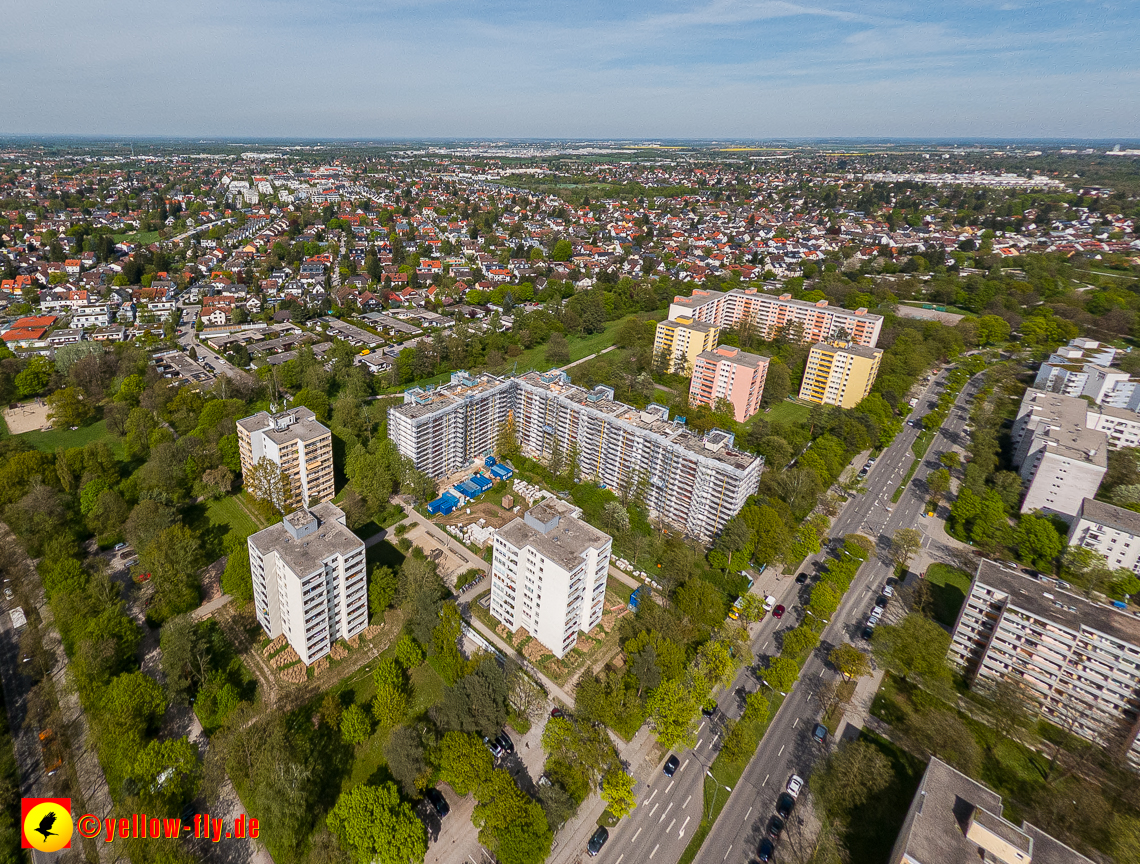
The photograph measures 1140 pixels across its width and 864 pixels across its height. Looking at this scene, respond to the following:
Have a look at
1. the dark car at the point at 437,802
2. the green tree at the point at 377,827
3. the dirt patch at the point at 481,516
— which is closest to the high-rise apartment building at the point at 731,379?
the dirt patch at the point at 481,516

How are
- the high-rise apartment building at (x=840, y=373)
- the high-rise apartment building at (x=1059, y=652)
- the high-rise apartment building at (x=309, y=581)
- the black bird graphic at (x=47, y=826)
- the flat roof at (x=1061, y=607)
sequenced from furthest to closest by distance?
the high-rise apartment building at (x=840, y=373)
the high-rise apartment building at (x=309, y=581)
the flat roof at (x=1061, y=607)
the high-rise apartment building at (x=1059, y=652)
the black bird graphic at (x=47, y=826)

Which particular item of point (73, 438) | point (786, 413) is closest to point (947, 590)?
point (786, 413)

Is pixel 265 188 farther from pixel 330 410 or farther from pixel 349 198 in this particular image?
pixel 330 410

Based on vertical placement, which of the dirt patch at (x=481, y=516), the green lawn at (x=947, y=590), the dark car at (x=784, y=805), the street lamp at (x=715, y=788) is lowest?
the dark car at (x=784, y=805)

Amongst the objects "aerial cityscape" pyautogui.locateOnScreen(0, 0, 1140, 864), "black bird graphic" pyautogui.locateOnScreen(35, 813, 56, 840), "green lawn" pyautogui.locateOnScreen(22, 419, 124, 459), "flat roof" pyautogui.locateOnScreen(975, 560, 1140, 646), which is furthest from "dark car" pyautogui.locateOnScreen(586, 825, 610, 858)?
"green lawn" pyautogui.locateOnScreen(22, 419, 124, 459)

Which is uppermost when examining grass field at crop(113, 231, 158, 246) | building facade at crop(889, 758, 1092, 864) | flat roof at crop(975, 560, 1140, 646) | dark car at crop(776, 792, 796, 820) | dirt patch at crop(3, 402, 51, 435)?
grass field at crop(113, 231, 158, 246)

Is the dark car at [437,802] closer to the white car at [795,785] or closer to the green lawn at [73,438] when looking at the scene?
the white car at [795,785]

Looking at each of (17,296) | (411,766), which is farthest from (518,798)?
(17,296)

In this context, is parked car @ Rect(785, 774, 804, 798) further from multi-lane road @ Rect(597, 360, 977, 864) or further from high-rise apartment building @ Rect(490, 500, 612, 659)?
high-rise apartment building @ Rect(490, 500, 612, 659)
